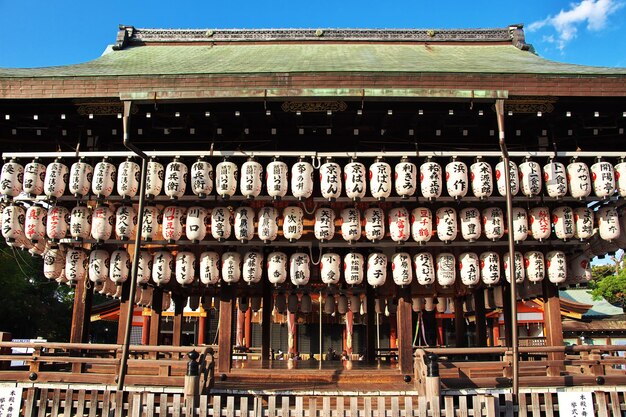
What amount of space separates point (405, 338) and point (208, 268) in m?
4.24

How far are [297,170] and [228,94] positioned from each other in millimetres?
1931

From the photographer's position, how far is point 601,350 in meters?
9.70

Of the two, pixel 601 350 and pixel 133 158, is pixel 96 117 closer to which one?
pixel 133 158

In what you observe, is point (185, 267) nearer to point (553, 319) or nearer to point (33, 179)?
point (33, 179)

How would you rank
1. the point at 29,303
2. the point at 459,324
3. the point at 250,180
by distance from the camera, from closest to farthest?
the point at 250,180, the point at 459,324, the point at 29,303

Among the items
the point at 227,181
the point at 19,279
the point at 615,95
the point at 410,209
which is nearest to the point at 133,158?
the point at 227,181

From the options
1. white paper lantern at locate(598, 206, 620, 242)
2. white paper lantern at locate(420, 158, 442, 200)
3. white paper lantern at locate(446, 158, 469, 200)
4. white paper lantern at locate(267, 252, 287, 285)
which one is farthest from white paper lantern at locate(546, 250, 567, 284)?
white paper lantern at locate(267, 252, 287, 285)

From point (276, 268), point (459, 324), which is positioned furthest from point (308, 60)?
point (459, 324)

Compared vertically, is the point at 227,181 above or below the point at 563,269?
above

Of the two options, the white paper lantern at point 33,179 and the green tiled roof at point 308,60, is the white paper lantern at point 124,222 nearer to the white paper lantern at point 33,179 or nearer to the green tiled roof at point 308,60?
the white paper lantern at point 33,179

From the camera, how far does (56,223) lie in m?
10.0

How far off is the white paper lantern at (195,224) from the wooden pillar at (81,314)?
2.85 metres

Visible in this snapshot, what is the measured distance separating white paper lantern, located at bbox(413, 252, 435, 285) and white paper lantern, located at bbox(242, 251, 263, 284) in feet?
10.6

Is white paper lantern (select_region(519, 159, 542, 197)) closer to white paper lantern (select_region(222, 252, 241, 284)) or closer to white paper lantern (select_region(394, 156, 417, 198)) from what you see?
white paper lantern (select_region(394, 156, 417, 198))
